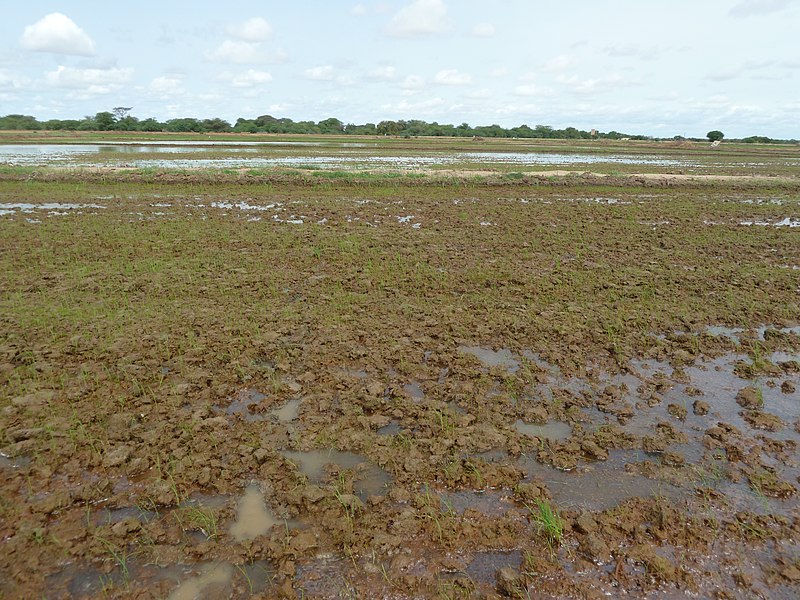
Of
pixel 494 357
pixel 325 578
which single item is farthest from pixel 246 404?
pixel 494 357

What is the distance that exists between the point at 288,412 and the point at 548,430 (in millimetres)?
2971

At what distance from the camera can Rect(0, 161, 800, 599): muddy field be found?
367 cm

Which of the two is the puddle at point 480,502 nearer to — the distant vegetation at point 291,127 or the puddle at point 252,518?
the puddle at point 252,518

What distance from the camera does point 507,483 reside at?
4539mm

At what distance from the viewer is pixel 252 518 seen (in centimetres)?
411

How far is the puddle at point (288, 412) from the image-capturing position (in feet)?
18.1

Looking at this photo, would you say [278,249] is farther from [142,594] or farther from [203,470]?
[142,594]

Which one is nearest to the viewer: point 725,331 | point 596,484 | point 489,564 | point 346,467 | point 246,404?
point 489,564

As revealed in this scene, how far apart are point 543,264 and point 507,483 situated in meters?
7.82

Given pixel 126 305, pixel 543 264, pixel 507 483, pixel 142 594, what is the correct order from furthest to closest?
1. pixel 543 264
2. pixel 126 305
3. pixel 507 483
4. pixel 142 594

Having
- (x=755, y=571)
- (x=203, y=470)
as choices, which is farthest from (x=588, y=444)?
(x=203, y=470)

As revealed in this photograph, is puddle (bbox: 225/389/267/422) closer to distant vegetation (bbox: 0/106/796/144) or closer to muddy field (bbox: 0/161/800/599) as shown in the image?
muddy field (bbox: 0/161/800/599)

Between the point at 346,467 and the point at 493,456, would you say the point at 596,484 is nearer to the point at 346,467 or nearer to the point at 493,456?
the point at 493,456

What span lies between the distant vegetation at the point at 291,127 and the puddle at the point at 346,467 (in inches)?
3588
